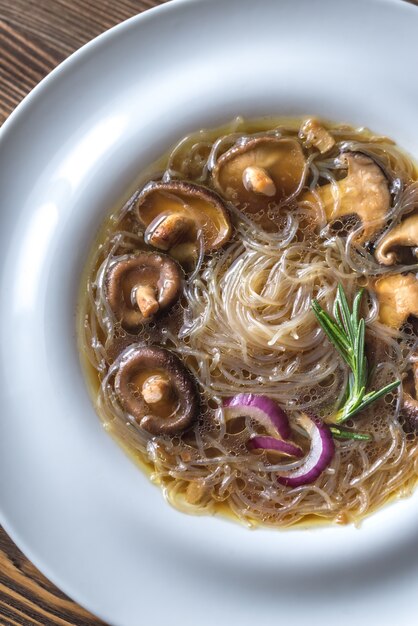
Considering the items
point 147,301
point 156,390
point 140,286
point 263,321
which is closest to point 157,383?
point 156,390

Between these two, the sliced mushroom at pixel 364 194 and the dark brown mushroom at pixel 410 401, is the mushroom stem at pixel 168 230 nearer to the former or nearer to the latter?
the sliced mushroom at pixel 364 194

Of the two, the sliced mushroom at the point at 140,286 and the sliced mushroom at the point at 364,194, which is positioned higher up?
the sliced mushroom at the point at 364,194

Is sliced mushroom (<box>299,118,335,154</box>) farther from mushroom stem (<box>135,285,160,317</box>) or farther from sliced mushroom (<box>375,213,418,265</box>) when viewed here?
mushroom stem (<box>135,285,160,317</box>)

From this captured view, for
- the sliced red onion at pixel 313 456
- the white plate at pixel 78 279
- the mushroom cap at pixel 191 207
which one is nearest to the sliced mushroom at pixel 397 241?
the white plate at pixel 78 279

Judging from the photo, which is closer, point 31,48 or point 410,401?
point 410,401

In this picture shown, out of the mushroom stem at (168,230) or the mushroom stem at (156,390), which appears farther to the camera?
the mushroom stem at (168,230)

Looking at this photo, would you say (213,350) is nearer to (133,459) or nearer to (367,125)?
(133,459)

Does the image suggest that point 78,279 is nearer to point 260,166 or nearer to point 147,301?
Answer: point 147,301
